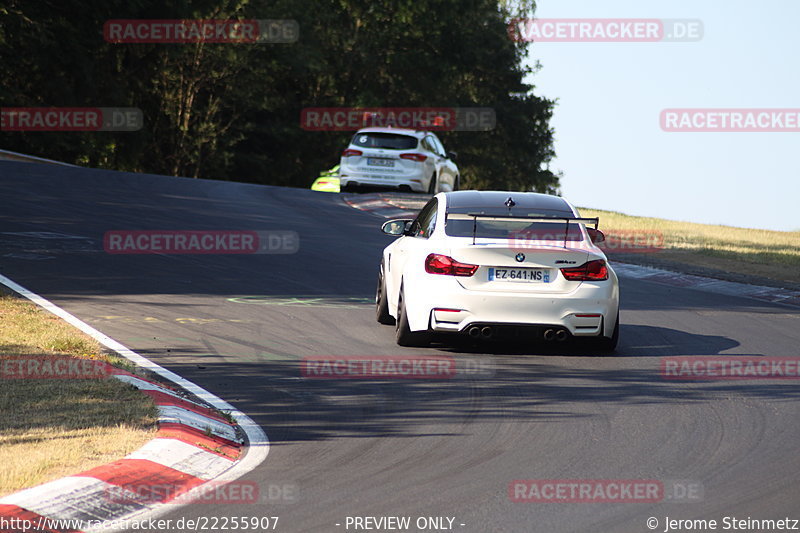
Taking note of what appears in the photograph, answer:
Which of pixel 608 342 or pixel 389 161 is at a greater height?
pixel 389 161

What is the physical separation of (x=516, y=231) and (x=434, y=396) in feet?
9.34

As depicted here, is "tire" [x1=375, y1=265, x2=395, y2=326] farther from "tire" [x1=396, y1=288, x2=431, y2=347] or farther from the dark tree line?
the dark tree line

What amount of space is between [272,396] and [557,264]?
3.22 metres

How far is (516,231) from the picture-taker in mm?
11453

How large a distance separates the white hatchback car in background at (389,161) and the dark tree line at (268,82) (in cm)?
1603

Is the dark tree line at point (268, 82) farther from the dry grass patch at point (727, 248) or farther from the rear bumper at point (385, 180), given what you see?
the dry grass patch at point (727, 248)

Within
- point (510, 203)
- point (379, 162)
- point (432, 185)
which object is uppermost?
point (379, 162)

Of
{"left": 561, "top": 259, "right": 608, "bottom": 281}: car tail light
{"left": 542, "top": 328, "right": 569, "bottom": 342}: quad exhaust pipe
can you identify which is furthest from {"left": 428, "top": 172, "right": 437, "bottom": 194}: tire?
{"left": 542, "top": 328, "right": 569, "bottom": 342}: quad exhaust pipe

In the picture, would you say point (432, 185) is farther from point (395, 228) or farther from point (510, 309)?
point (510, 309)

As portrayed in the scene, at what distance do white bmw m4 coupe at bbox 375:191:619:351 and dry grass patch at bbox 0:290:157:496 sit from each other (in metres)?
2.83

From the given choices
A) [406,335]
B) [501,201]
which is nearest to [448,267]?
[406,335]

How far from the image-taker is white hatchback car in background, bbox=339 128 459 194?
94.0 feet

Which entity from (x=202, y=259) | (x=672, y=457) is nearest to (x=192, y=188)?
(x=202, y=259)

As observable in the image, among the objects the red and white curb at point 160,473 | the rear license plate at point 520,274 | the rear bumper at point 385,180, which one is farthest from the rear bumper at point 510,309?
the rear bumper at point 385,180
